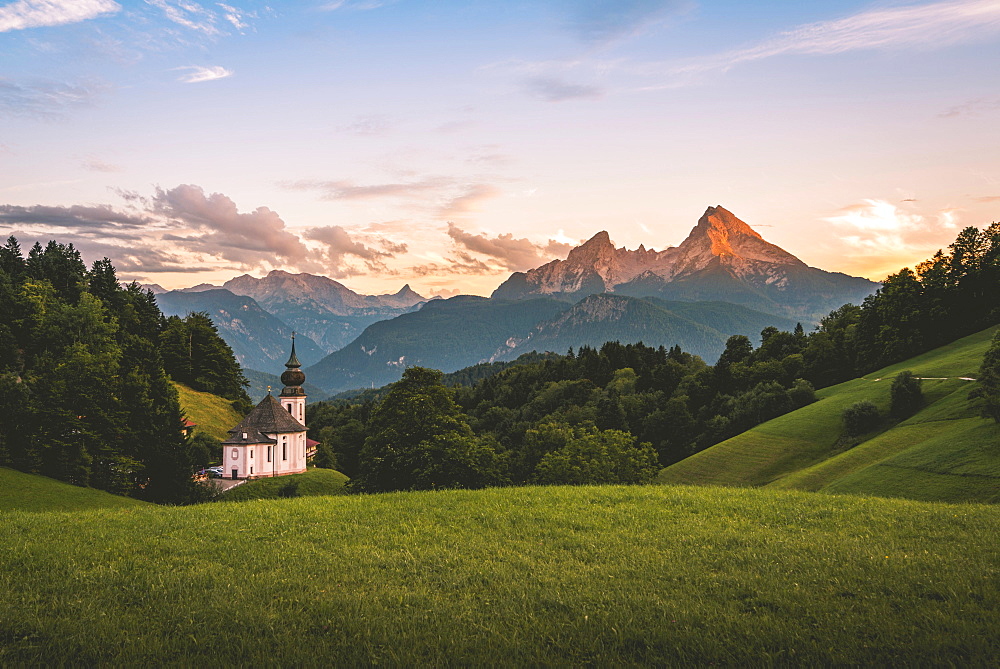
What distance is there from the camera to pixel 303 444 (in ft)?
273

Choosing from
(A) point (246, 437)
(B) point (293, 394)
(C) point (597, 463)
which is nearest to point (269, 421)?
(A) point (246, 437)

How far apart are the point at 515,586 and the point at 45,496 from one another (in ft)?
134

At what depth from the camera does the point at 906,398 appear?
62000mm

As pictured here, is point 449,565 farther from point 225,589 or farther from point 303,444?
point 303,444

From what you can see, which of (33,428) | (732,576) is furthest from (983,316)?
(33,428)

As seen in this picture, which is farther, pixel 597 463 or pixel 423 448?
pixel 597 463

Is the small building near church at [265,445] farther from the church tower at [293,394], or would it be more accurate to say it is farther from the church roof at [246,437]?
the church tower at [293,394]

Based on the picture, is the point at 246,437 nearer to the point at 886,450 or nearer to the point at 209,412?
the point at 209,412

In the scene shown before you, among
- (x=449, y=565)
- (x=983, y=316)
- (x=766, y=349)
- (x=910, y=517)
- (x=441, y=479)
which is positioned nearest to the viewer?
(x=449, y=565)

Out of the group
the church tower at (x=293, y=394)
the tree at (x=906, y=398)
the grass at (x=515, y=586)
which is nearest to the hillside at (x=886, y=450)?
the tree at (x=906, y=398)

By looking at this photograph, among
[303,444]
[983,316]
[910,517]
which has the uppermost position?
[983,316]

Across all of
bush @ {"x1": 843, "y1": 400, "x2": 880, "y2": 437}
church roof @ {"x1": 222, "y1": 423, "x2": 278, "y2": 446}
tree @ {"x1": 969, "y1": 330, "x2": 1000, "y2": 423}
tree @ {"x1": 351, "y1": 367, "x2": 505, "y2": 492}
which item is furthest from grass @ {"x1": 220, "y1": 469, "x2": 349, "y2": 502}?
tree @ {"x1": 969, "y1": 330, "x2": 1000, "y2": 423}

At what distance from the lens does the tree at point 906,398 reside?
61.7 metres

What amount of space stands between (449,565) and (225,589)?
4.44 metres
